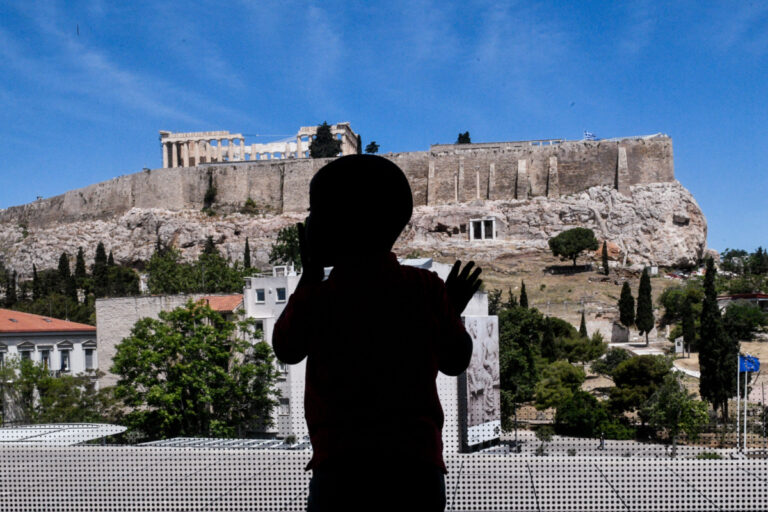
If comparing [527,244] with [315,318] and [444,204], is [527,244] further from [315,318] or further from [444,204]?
[315,318]

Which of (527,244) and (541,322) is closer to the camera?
(541,322)

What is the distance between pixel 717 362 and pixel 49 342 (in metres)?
16.5

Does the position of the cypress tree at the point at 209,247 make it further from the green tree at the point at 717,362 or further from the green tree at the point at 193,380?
the green tree at the point at 717,362

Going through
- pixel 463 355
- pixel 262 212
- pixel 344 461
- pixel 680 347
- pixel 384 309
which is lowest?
pixel 680 347

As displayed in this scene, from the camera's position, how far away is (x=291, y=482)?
5.45 m

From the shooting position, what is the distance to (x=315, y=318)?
56.4 inches

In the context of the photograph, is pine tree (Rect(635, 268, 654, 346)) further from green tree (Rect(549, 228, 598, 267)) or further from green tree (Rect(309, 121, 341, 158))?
green tree (Rect(309, 121, 341, 158))

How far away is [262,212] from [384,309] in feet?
149

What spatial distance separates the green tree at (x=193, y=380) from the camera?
14.3 meters

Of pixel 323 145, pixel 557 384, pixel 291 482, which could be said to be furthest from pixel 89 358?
pixel 323 145

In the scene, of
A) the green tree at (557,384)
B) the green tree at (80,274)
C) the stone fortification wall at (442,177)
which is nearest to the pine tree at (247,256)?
the stone fortification wall at (442,177)

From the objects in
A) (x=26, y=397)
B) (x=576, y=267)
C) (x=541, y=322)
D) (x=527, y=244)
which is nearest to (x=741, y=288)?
(x=576, y=267)

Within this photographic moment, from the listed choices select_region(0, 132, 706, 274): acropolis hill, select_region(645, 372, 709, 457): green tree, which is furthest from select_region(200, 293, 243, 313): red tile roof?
select_region(0, 132, 706, 274): acropolis hill

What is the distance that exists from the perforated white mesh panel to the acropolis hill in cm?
3152
